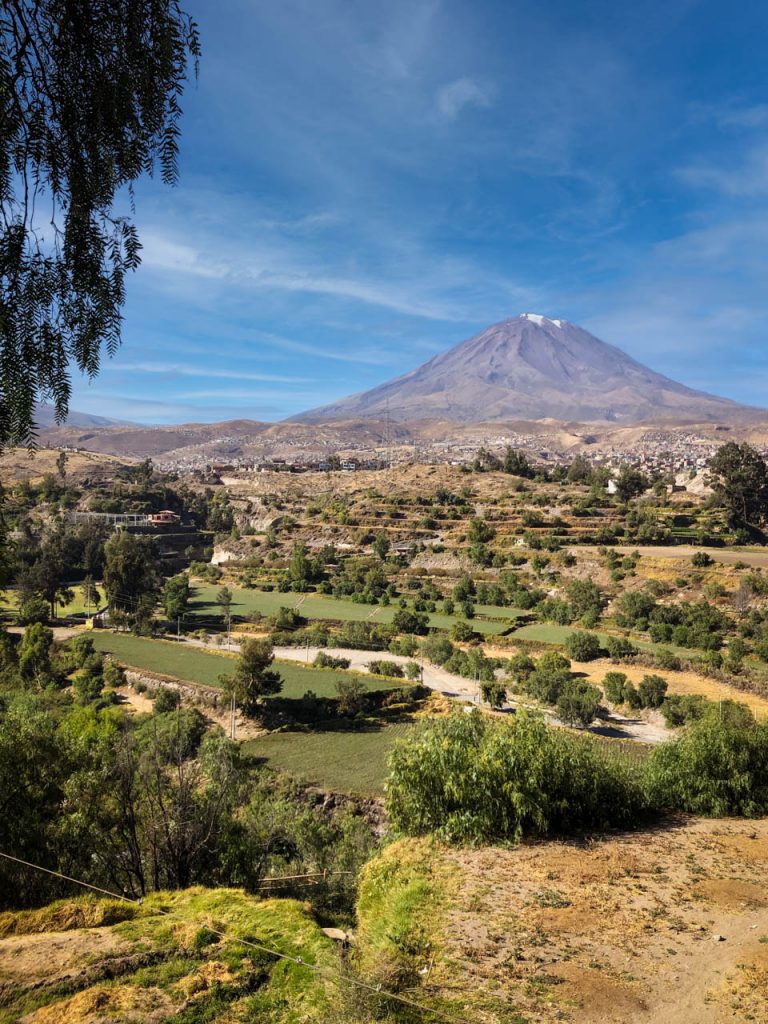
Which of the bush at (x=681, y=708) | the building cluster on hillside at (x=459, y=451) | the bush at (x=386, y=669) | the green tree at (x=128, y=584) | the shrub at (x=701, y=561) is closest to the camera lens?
the bush at (x=681, y=708)

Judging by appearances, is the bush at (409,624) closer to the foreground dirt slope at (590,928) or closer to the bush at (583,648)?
the bush at (583,648)

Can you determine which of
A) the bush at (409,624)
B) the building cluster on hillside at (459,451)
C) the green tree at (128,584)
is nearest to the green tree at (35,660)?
the green tree at (128,584)

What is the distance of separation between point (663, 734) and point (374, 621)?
20408mm

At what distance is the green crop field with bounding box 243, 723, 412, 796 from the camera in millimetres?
17984

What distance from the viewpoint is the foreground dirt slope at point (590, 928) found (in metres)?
4.83

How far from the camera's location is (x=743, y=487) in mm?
48688

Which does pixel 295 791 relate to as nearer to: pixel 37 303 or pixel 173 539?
pixel 37 303

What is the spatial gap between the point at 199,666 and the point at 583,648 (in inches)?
786

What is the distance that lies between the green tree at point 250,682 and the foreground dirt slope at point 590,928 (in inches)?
638

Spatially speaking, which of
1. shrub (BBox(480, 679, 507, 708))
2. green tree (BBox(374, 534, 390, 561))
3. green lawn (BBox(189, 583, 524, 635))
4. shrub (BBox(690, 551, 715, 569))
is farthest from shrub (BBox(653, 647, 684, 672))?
green tree (BBox(374, 534, 390, 561))

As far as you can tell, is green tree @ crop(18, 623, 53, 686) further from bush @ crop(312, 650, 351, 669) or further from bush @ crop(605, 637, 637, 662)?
bush @ crop(605, 637, 637, 662)

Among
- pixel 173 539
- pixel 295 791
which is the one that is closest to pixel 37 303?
pixel 295 791

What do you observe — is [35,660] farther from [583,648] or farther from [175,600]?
[583,648]

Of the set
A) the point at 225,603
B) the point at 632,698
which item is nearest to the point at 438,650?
the point at 632,698
